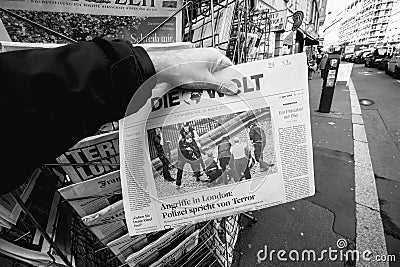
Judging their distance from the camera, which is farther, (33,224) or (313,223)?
(313,223)

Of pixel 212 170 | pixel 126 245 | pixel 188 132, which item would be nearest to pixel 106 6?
pixel 188 132

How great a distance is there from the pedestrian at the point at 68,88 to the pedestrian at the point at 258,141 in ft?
0.59

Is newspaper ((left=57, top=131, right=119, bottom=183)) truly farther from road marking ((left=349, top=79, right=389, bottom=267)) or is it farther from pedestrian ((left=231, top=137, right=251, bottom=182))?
road marking ((left=349, top=79, right=389, bottom=267))

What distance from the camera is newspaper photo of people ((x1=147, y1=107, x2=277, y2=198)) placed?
1.77 ft

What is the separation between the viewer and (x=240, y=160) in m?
0.58

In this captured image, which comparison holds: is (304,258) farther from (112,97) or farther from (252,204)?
(112,97)

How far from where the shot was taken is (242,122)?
0.55 metres

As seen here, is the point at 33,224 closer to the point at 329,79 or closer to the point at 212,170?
the point at 212,170

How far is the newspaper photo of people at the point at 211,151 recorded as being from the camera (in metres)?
0.54

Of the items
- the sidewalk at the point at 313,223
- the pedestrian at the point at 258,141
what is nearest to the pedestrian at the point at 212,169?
the pedestrian at the point at 258,141

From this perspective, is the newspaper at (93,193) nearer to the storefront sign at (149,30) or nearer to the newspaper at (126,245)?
the newspaper at (126,245)

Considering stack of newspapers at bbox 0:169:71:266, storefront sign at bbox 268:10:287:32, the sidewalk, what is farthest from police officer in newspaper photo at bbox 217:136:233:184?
storefront sign at bbox 268:10:287:32

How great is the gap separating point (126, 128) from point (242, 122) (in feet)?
0.88

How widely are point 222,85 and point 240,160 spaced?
0.19 metres
